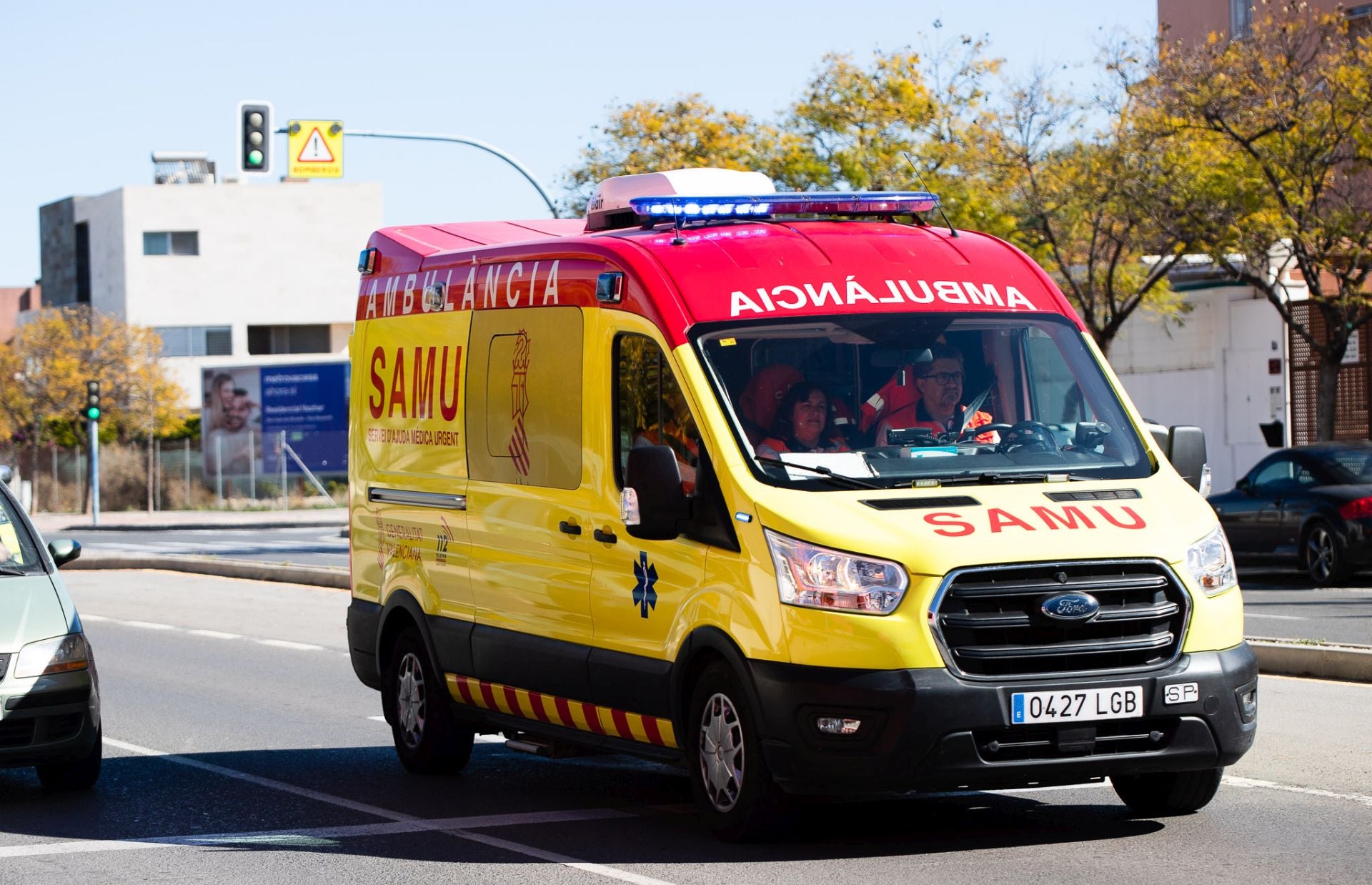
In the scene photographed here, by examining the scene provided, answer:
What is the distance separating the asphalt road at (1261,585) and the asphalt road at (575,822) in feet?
11.7

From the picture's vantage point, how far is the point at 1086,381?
8297 millimetres

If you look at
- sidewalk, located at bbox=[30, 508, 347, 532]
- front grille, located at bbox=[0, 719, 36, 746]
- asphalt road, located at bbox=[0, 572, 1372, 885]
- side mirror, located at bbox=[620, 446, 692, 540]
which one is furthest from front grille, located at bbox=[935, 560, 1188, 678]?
sidewalk, located at bbox=[30, 508, 347, 532]

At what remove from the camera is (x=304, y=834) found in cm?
843

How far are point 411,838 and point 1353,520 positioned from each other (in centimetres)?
1414

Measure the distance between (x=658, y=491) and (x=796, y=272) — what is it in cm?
127

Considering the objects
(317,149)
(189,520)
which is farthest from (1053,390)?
(189,520)

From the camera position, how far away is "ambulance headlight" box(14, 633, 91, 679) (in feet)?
30.3

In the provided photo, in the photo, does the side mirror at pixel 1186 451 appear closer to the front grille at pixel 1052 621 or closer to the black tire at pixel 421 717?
the front grille at pixel 1052 621

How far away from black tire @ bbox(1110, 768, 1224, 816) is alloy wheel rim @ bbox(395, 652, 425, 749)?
373 cm

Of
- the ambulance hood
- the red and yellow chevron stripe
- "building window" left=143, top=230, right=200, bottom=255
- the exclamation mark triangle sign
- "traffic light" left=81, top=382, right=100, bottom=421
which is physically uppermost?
"building window" left=143, top=230, right=200, bottom=255

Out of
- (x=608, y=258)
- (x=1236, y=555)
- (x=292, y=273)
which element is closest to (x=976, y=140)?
(x=1236, y=555)

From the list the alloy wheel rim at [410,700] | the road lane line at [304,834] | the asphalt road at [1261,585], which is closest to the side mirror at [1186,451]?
the road lane line at [304,834]

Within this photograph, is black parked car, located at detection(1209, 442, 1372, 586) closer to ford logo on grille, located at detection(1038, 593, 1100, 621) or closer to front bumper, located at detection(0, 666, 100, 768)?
ford logo on grille, located at detection(1038, 593, 1100, 621)

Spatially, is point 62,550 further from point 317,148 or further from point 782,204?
point 317,148
